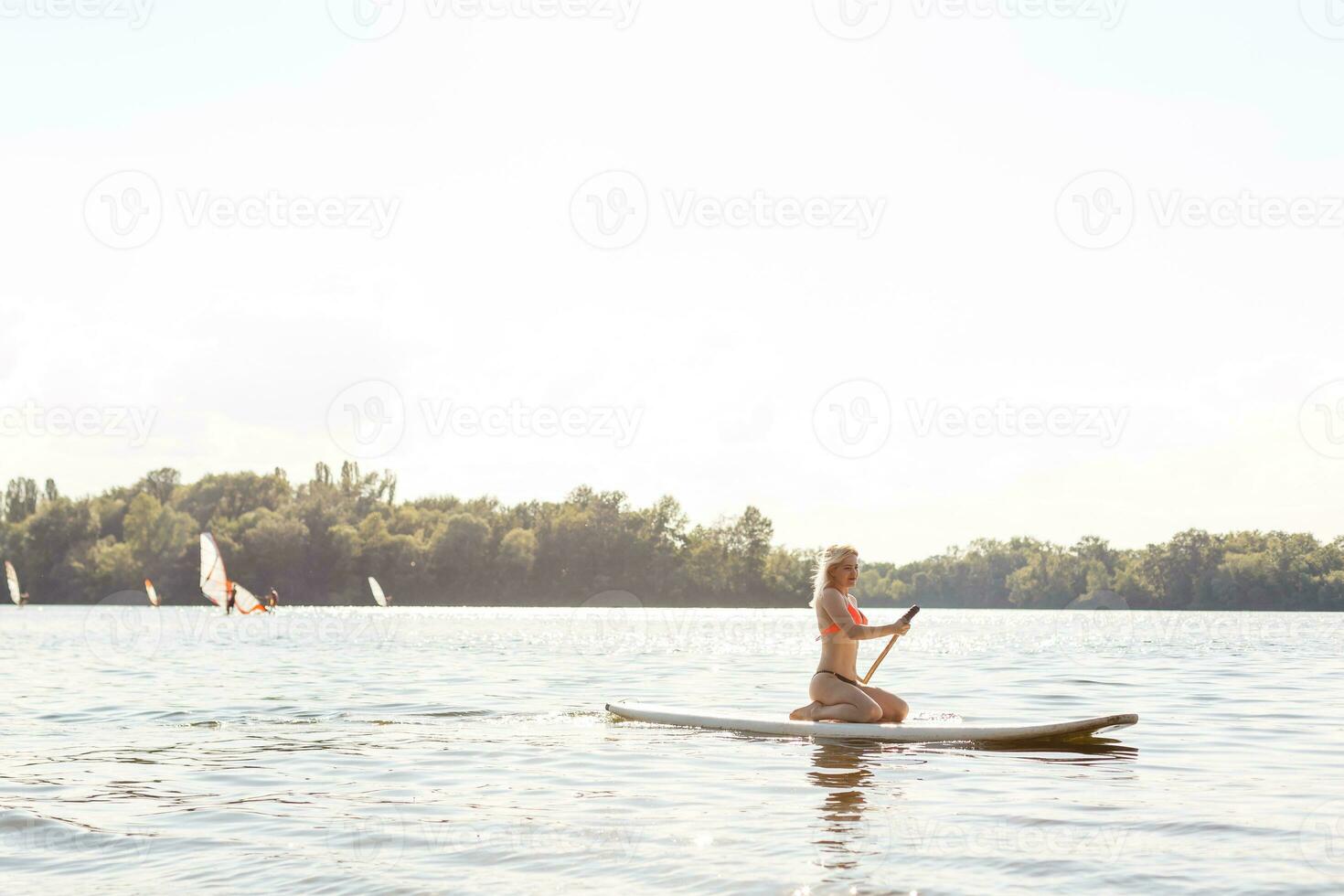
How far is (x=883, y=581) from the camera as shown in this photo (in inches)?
6029

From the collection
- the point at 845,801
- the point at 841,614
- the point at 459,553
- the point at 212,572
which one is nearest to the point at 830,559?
the point at 841,614

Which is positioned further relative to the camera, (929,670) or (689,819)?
(929,670)

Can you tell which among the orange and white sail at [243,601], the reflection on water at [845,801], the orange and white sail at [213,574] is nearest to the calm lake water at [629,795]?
the reflection on water at [845,801]

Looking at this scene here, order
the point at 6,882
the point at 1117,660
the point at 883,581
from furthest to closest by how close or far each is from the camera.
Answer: the point at 883,581 < the point at 1117,660 < the point at 6,882

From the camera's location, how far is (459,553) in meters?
112

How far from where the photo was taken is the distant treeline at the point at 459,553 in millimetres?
104812

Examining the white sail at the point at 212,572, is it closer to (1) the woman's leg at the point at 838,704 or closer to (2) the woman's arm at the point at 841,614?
(1) the woman's leg at the point at 838,704

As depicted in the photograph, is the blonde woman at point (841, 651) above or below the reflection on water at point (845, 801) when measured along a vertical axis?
above

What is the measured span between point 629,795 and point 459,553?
342 ft

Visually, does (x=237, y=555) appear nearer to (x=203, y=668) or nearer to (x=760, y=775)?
(x=203, y=668)

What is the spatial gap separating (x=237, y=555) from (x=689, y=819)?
102571 millimetres

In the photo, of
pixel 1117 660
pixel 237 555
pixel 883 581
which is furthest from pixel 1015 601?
pixel 1117 660

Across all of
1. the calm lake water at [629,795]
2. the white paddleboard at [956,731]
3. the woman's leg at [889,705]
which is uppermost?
the woman's leg at [889,705]

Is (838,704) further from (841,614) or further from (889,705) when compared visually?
(841,614)
